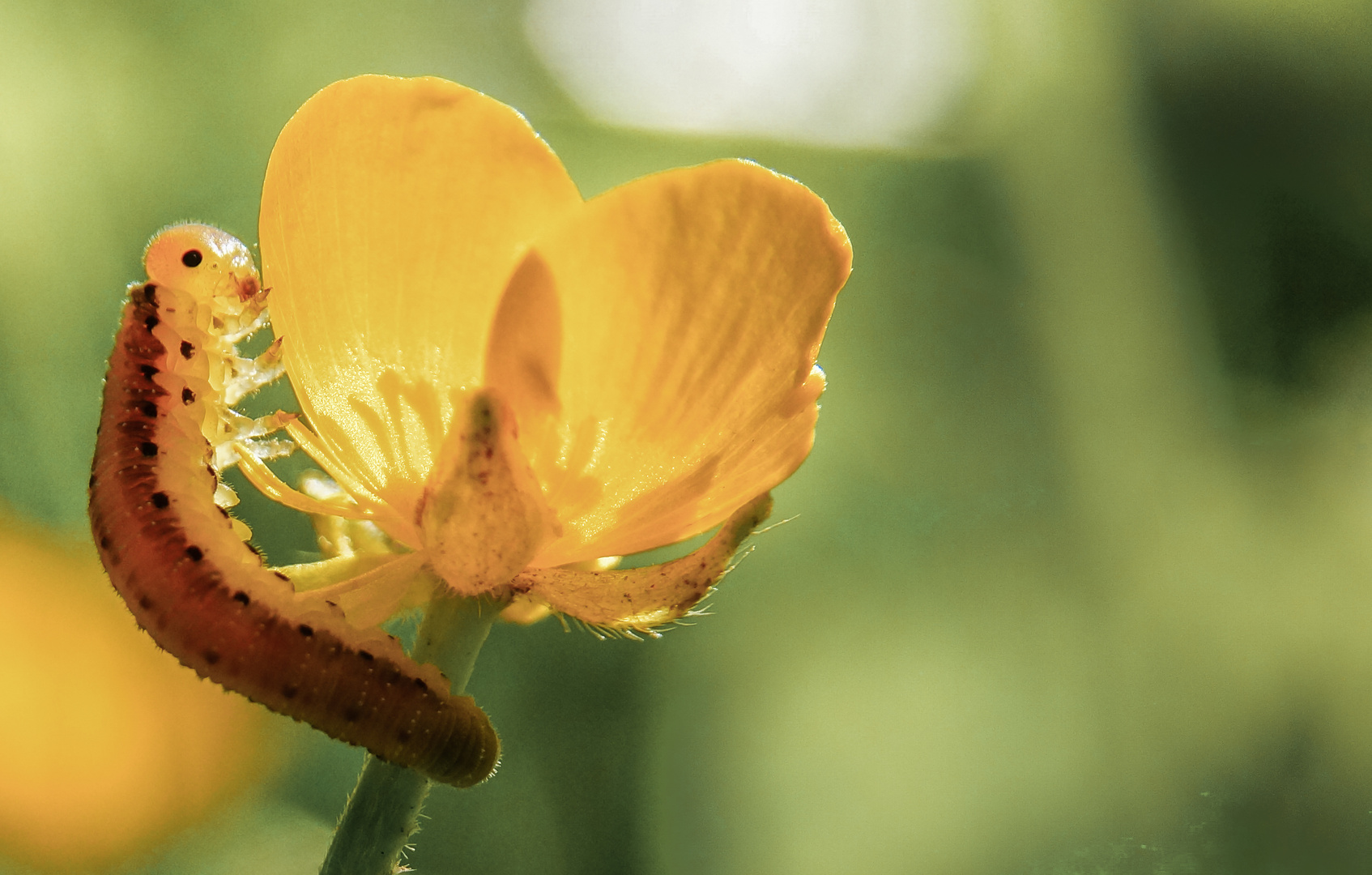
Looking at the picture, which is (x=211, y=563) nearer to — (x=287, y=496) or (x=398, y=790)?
(x=287, y=496)

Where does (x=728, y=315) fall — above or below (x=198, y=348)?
above

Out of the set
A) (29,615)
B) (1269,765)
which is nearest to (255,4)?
(29,615)

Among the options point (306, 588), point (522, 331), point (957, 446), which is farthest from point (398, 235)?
point (957, 446)

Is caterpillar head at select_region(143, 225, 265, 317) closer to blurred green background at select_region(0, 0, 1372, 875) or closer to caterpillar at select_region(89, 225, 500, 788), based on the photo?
caterpillar at select_region(89, 225, 500, 788)

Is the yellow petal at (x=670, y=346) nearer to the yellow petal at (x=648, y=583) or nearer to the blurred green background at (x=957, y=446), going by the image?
the yellow petal at (x=648, y=583)

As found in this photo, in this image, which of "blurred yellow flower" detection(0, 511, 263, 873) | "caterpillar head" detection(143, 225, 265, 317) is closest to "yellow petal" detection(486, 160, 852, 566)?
"caterpillar head" detection(143, 225, 265, 317)

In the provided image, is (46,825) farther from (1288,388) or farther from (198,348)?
(1288,388)

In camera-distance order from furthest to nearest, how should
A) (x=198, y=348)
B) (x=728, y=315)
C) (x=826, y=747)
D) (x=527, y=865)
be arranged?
(x=826, y=747) < (x=527, y=865) < (x=198, y=348) < (x=728, y=315)
